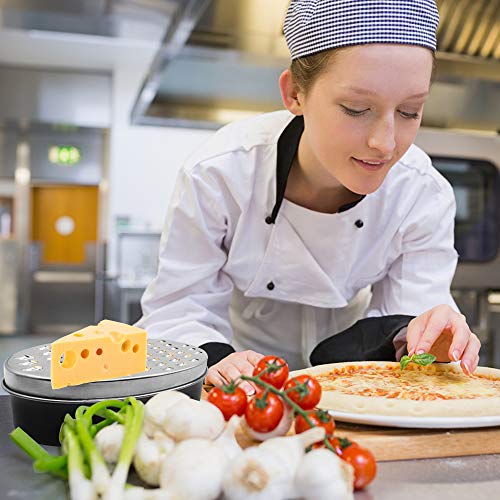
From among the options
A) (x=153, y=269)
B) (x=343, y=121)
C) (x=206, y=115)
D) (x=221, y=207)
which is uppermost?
(x=206, y=115)

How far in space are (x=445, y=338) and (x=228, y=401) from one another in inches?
Result: 20.0

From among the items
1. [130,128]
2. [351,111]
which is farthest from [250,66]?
[130,128]

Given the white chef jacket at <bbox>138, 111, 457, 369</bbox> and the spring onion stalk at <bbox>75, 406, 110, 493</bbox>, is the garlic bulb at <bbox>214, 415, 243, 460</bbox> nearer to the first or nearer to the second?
Result: the spring onion stalk at <bbox>75, 406, 110, 493</bbox>

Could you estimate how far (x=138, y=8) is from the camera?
2.26 meters

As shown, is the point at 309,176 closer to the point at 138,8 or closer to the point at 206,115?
the point at 138,8

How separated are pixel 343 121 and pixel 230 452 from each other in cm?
58

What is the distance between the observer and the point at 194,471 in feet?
1.80

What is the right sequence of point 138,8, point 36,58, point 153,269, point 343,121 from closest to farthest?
1. point 343,121
2. point 138,8
3. point 153,269
4. point 36,58

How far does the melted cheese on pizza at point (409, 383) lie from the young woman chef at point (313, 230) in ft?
0.15

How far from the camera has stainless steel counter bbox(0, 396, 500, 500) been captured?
0.62 meters

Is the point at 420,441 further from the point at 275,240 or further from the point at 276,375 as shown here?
the point at 275,240

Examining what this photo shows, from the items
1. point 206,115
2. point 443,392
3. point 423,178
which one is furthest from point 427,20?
point 206,115

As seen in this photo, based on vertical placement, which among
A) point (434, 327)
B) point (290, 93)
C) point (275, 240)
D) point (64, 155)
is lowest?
point (434, 327)

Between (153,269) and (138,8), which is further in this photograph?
(153,269)
